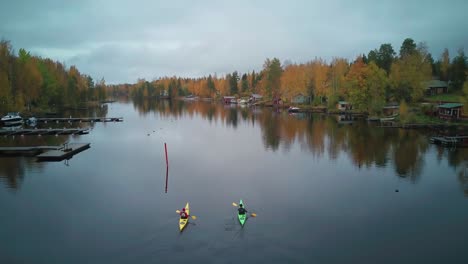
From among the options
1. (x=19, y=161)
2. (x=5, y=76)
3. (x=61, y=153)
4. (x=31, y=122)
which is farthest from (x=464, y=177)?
(x=5, y=76)

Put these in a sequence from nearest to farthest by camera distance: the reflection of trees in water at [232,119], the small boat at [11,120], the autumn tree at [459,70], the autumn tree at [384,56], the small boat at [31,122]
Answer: the small boat at [11,120] < the small boat at [31,122] < the reflection of trees in water at [232,119] < the autumn tree at [459,70] < the autumn tree at [384,56]

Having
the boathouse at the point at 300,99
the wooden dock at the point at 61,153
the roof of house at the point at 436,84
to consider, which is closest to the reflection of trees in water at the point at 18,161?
the wooden dock at the point at 61,153

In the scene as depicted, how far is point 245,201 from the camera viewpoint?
982 inches

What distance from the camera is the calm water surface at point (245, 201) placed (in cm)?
1786

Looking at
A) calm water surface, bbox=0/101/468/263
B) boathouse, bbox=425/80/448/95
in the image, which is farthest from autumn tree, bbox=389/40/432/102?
calm water surface, bbox=0/101/468/263

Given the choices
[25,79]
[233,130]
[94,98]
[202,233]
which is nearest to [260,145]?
[233,130]

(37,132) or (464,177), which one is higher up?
(37,132)

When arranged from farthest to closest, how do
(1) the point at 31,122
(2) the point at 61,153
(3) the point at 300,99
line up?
(3) the point at 300,99, (1) the point at 31,122, (2) the point at 61,153

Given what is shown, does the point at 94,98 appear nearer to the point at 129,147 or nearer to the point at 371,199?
the point at 129,147

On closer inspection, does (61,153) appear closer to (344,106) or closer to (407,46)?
(344,106)

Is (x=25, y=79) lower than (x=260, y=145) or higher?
higher

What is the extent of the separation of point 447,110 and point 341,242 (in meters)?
56.2

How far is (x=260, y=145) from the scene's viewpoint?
47.8 m

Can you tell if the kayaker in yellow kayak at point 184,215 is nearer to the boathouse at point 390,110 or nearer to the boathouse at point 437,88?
the boathouse at point 390,110
